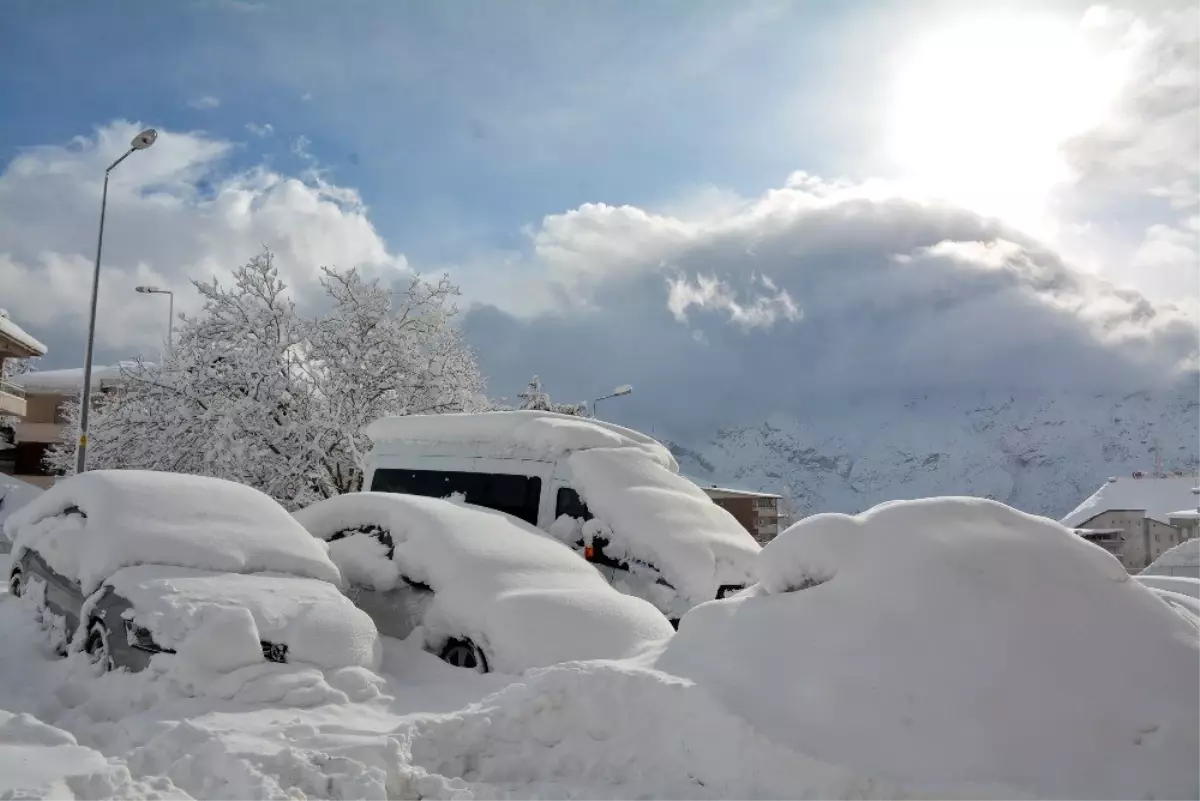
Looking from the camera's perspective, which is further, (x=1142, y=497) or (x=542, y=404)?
(x=1142, y=497)

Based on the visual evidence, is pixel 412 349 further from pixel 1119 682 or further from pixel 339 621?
pixel 1119 682

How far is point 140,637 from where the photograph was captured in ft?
17.0

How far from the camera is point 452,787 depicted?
4168mm

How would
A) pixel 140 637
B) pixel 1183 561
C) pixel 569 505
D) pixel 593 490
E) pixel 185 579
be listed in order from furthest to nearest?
pixel 1183 561 < pixel 569 505 < pixel 593 490 < pixel 185 579 < pixel 140 637

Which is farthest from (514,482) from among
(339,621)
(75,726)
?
(75,726)

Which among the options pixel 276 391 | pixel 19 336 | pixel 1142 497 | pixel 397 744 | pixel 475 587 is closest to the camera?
pixel 397 744

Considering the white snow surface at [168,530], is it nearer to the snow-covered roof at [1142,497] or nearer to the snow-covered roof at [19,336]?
the snow-covered roof at [19,336]

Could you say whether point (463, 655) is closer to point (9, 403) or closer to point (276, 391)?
point (276, 391)

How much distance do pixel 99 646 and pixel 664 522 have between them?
4819 millimetres

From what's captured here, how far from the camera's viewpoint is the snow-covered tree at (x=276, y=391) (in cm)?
1783

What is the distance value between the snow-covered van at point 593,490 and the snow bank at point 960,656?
276 centimetres

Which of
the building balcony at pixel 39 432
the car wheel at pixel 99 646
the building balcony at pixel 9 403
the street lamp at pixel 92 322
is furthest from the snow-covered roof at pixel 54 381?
the car wheel at pixel 99 646

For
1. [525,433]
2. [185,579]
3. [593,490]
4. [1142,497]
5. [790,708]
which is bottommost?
[1142,497]

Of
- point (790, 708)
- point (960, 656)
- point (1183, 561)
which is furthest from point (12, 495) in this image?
point (1183, 561)
